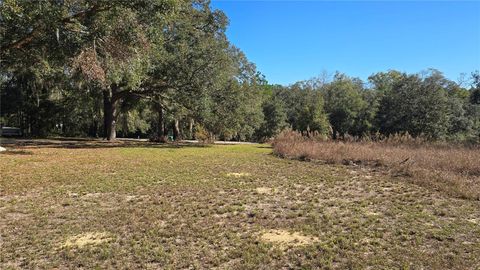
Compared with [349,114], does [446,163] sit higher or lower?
lower

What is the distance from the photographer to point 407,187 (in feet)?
25.3

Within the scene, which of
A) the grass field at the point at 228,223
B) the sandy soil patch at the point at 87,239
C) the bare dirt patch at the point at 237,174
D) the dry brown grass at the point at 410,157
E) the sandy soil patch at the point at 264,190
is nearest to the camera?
the grass field at the point at 228,223

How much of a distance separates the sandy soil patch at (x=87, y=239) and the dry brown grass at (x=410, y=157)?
6233 mm

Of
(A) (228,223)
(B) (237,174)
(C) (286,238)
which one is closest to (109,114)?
(B) (237,174)

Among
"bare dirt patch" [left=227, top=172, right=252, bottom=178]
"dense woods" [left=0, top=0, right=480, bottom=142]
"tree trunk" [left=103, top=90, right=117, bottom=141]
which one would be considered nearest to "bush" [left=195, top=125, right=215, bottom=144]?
"dense woods" [left=0, top=0, right=480, bottom=142]

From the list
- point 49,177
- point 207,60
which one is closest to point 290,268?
point 49,177

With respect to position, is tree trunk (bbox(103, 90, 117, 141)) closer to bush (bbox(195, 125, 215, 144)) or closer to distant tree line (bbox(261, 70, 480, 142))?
bush (bbox(195, 125, 215, 144))

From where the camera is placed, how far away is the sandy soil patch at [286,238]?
4142mm

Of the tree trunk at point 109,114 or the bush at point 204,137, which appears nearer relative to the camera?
the tree trunk at point 109,114

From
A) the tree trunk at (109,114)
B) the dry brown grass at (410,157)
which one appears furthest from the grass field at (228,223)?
the tree trunk at (109,114)

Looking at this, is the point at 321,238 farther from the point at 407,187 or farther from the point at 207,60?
the point at 207,60

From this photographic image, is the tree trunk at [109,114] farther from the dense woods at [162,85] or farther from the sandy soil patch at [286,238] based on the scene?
the sandy soil patch at [286,238]

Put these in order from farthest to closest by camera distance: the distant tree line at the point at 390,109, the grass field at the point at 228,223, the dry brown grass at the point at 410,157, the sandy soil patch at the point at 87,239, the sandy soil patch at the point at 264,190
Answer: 1. the distant tree line at the point at 390,109
2. the dry brown grass at the point at 410,157
3. the sandy soil patch at the point at 264,190
4. the sandy soil patch at the point at 87,239
5. the grass field at the point at 228,223

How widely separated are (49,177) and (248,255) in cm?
629
